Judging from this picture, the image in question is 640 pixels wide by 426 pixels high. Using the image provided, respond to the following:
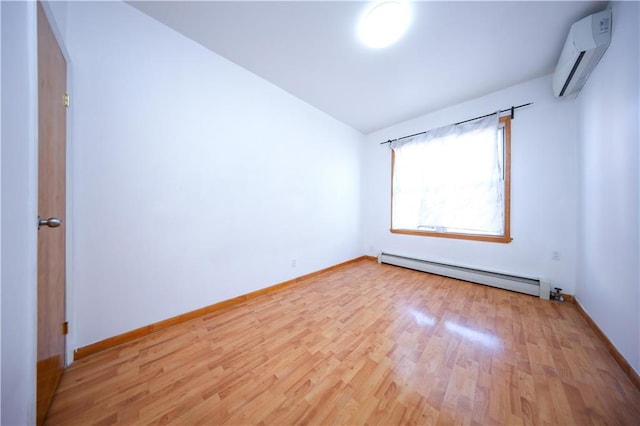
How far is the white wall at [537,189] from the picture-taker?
208cm

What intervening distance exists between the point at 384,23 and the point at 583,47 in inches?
60.6

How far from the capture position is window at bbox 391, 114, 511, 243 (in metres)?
2.45

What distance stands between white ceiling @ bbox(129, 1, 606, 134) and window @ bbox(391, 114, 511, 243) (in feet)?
1.86

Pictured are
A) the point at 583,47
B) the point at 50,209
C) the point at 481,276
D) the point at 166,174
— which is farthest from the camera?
the point at 481,276

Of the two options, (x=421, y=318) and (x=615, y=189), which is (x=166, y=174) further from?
(x=615, y=189)

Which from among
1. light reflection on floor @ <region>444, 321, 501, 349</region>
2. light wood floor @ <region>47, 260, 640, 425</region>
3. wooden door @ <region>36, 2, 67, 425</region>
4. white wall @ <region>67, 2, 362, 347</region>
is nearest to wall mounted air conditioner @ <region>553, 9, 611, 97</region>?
light wood floor @ <region>47, 260, 640, 425</region>

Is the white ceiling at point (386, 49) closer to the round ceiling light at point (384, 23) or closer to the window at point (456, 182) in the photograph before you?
the round ceiling light at point (384, 23)

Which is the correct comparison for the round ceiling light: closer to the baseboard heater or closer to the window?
the window

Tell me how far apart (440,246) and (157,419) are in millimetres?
3326

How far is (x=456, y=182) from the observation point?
276 centimetres

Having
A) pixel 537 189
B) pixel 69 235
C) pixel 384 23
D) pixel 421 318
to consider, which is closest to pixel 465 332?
pixel 421 318

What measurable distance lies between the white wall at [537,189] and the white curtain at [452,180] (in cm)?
17

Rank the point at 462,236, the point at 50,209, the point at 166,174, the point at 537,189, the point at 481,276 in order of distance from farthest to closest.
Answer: the point at 462,236
the point at 481,276
the point at 537,189
the point at 166,174
the point at 50,209

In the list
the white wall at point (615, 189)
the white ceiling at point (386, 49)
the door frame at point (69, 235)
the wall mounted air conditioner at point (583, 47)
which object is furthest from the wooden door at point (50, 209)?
the wall mounted air conditioner at point (583, 47)
